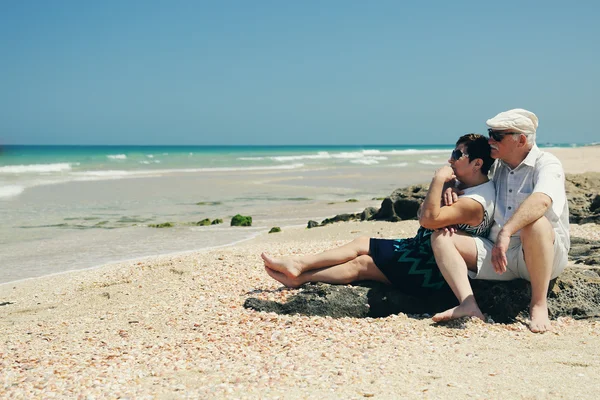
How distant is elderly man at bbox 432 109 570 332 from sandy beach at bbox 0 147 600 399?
346mm

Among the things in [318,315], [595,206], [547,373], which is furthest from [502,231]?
[595,206]

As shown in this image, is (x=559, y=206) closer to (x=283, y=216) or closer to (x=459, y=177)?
(x=459, y=177)

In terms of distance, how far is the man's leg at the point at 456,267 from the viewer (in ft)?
16.5

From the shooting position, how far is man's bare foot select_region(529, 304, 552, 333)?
4.94 metres

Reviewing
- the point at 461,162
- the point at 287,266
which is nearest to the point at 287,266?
the point at 287,266

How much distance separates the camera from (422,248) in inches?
212

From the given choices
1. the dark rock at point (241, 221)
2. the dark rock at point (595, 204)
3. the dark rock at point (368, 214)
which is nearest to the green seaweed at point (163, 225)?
the dark rock at point (241, 221)

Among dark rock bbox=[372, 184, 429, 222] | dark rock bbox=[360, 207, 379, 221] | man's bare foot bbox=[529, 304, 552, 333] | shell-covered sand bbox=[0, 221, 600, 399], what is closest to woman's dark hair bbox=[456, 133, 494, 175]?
man's bare foot bbox=[529, 304, 552, 333]

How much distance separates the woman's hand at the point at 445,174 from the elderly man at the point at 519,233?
1.25 feet

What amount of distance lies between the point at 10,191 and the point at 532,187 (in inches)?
858

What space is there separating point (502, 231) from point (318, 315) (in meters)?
1.74

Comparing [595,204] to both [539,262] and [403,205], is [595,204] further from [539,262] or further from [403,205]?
[539,262]

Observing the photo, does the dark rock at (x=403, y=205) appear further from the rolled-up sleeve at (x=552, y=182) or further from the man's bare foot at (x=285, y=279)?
the rolled-up sleeve at (x=552, y=182)

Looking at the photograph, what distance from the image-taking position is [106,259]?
10.1 metres
